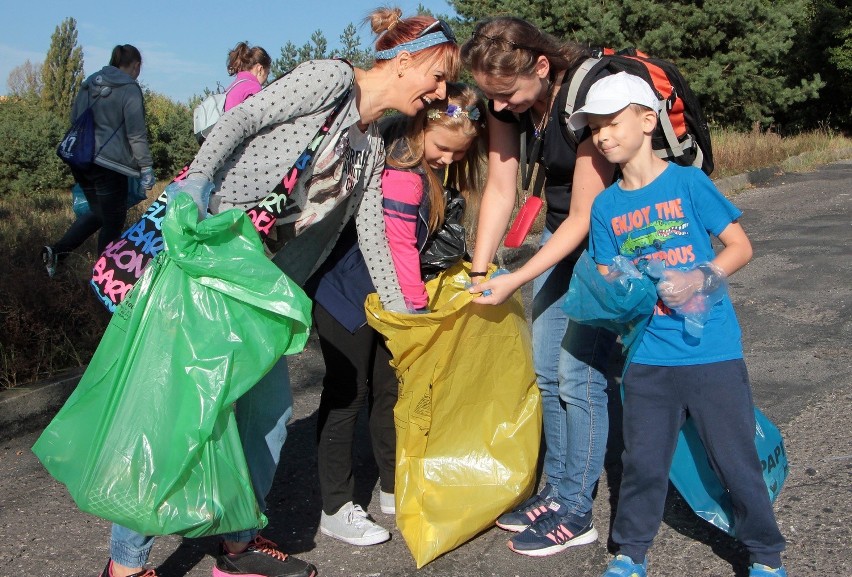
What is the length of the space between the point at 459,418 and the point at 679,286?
103cm

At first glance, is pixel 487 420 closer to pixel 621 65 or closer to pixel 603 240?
pixel 603 240

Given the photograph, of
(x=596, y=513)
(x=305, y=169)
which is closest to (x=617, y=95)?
(x=305, y=169)

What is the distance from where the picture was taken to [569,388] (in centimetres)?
313

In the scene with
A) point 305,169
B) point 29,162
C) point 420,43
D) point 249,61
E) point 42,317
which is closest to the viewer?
point 305,169

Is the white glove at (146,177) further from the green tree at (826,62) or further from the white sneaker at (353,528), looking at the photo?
the green tree at (826,62)

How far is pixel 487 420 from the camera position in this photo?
3.24 meters

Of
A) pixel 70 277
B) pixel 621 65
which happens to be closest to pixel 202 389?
pixel 621 65

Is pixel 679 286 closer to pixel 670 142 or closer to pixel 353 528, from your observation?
pixel 670 142

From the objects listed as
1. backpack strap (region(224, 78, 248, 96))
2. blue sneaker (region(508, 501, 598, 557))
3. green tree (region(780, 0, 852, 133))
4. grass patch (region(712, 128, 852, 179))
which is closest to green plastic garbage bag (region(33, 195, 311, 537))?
blue sneaker (region(508, 501, 598, 557))

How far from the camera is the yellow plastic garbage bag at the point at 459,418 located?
3.02 m

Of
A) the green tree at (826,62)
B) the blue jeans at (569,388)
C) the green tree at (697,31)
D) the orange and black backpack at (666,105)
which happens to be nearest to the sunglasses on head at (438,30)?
the orange and black backpack at (666,105)

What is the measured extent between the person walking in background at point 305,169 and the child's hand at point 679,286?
954 mm

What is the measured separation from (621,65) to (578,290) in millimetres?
782

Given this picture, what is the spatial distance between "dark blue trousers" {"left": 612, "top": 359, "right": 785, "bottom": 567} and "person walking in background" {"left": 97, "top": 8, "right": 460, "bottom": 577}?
924 millimetres
